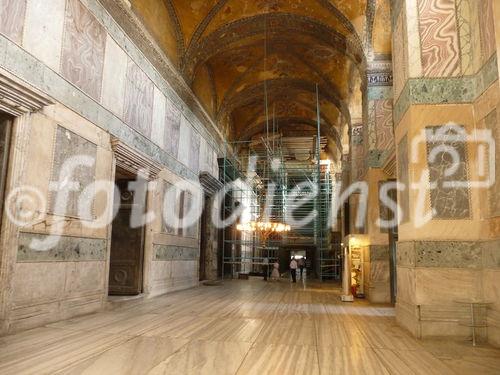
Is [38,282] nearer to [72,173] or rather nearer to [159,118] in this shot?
[72,173]

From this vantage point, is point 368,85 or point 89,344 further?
point 368,85

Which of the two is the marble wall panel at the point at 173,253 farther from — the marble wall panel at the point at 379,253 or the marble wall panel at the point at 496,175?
the marble wall panel at the point at 496,175

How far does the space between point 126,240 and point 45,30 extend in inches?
182

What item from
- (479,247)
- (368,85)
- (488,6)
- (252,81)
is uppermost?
(252,81)

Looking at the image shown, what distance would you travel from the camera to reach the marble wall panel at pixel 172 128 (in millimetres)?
9891

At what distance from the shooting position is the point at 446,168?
5090 mm

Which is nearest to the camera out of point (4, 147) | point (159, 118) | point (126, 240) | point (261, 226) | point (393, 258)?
point (4, 147)

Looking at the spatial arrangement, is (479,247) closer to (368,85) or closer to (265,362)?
(265,362)

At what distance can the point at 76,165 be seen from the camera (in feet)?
19.8

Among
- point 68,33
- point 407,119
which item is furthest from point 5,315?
point 407,119

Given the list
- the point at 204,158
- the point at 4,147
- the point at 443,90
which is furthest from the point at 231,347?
the point at 204,158

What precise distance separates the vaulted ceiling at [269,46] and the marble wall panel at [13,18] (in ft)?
12.0

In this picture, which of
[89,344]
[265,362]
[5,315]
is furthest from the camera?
[5,315]

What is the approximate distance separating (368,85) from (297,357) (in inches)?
301
